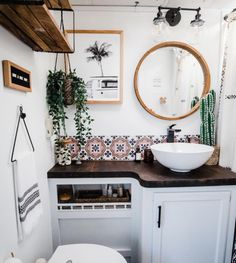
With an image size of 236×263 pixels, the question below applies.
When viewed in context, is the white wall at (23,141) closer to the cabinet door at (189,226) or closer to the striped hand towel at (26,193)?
the striped hand towel at (26,193)

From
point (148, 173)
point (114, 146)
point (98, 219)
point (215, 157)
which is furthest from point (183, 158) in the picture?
point (98, 219)

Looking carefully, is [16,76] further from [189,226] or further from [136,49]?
[189,226]

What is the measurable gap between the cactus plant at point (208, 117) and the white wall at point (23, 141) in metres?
1.31

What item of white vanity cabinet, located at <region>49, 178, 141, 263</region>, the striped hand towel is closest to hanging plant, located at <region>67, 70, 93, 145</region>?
white vanity cabinet, located at <region>49, 178, 141, 263</region>

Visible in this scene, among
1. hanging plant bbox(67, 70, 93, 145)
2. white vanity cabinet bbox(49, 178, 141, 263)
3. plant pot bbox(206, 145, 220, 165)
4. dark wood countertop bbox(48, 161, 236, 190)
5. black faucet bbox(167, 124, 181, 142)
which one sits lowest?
white vanity cabinet bbox(49, 178, 141, 263)

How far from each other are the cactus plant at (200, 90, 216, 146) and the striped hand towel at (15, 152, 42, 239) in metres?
1.37

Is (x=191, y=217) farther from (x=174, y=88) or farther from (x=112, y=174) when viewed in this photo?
(x=174, y=88)

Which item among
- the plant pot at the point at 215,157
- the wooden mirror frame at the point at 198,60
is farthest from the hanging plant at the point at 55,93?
the plant pot at the point at 215,157

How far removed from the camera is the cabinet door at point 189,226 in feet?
3.99

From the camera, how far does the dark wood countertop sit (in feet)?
3.88

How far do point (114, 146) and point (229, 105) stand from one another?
1.02 meters

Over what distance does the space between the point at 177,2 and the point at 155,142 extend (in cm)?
118

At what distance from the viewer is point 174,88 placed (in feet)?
5.24

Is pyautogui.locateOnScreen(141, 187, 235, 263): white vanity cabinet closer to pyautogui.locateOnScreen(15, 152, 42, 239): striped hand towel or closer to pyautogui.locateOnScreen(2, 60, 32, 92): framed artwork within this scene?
pyautogui.locateOnScreen(15, 152, 42, 239): striped hand towel
